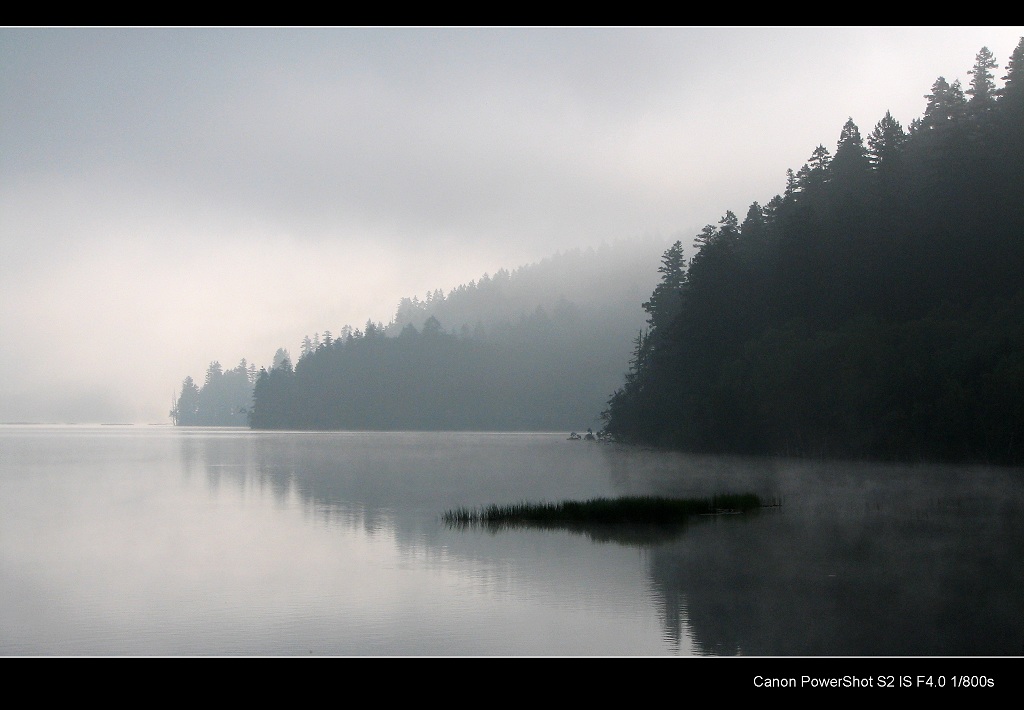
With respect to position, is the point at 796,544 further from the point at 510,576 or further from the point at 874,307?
the point at 874,307

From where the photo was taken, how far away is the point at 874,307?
2985 inches

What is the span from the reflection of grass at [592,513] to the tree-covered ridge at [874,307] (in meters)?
27.7

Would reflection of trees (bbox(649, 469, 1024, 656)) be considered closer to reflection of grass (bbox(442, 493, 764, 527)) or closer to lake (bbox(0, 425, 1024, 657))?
lake (bbox(0, 425, 1024, 657))

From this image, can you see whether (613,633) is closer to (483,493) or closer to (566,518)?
(566,518)

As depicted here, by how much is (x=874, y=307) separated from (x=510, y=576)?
200 ft

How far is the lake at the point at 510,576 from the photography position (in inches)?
714

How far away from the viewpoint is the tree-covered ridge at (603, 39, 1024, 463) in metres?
59.8

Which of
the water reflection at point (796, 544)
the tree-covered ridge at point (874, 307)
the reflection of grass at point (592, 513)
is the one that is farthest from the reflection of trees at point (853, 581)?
the tree-covered ridge at point (874, 307)

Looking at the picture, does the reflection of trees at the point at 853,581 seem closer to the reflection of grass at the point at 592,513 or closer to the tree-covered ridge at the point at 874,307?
the reflection of grass at the point at 592,513

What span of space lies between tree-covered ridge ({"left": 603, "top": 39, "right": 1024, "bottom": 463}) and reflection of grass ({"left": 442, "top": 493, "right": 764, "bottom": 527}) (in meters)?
27.7

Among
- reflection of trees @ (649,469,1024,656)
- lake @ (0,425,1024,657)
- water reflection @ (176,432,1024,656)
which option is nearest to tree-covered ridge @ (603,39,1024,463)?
water reflection @ (176,432,1024,656)
